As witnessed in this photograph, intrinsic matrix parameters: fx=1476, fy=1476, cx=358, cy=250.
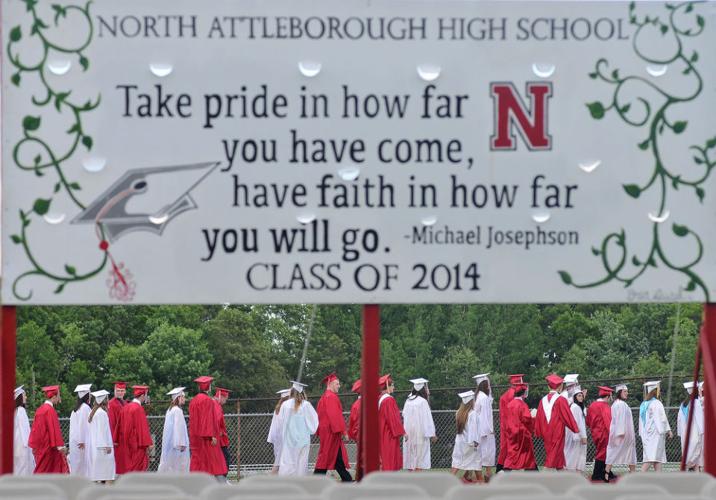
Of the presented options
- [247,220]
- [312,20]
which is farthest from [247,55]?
[247,220]

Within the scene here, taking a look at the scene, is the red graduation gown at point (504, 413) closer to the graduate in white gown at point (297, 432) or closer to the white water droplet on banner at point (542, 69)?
the graduate in white gown at point (297, 432)

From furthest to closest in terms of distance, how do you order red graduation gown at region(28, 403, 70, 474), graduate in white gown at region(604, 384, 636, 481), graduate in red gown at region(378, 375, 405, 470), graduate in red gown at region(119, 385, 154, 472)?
graduate in white gown at region(604, 384, 636, 481), graduate in red gown at region(378, 375, 405, 470), graduate in red gown at region(119, 385, 154, 472), red graduation gown at region(28, 403, 70, 474)

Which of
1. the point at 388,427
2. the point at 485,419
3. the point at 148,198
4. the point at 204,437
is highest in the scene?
the point at 148,198

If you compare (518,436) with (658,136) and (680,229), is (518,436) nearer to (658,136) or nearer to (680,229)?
(680,229)

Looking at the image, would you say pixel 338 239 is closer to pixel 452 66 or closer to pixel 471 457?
pixel 452 66

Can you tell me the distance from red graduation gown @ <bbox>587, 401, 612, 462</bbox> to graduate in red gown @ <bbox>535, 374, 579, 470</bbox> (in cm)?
69

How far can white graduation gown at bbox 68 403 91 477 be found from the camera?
22.3 metres

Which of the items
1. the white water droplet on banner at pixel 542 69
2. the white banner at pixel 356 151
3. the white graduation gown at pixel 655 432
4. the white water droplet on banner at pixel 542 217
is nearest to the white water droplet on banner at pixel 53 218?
the white banner at pixel 356 151

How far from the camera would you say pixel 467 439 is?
2367 cm

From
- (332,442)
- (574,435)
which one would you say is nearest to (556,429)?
(574,435)

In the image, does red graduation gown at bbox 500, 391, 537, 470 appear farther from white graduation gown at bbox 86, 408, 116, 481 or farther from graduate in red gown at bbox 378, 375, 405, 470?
white graduation gown at bbox 86, 408, 116, 481

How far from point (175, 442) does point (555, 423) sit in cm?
584

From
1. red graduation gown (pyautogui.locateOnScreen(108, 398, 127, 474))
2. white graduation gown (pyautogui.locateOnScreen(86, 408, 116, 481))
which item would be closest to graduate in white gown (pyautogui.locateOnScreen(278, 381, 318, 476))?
red graduation gown (pyautogui.locateOnScreen(108, 398, 127, 474))

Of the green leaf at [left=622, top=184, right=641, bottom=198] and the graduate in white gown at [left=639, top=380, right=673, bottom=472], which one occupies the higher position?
the green leaf at [left=622, top=184, right=641, bottom=198]
